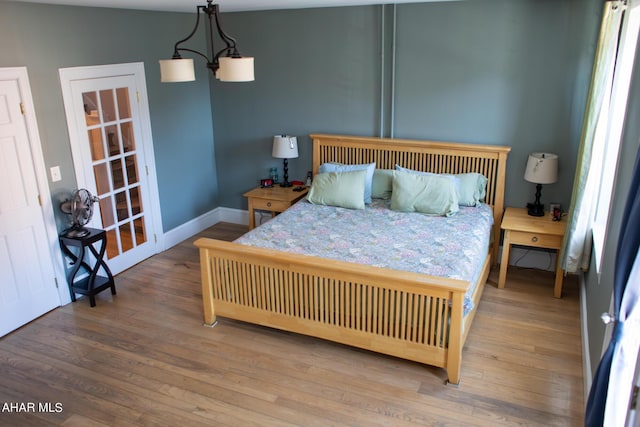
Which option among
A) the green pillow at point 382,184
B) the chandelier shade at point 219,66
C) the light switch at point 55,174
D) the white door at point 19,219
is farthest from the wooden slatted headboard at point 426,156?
the white door at point 19,219

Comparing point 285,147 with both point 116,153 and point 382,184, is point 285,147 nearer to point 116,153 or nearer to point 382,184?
point 382,184

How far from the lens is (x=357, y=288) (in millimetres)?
3324

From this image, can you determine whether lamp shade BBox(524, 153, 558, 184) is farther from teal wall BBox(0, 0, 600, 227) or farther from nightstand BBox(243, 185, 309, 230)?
nightstand BBox(243, 185, 309, 230)

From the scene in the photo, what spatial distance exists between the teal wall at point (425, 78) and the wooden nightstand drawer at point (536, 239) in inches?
22.5

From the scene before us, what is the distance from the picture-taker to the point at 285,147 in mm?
5316

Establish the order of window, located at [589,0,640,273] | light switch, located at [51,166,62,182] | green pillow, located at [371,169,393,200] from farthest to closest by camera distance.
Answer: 1. green pillow, located at [371,169,393,200]
2. light switch, located at [51,166,62,182]
3. window, located at [589,0,640,273]

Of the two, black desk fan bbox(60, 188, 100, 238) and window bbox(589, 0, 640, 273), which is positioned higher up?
window bbox(589, 0, 640, 273)

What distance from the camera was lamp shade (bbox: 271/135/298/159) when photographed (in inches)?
209

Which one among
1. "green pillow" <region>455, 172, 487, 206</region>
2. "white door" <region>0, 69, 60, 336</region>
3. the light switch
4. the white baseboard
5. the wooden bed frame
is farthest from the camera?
the white baseboard

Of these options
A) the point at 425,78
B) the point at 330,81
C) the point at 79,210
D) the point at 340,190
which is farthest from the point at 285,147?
the point at 79,210

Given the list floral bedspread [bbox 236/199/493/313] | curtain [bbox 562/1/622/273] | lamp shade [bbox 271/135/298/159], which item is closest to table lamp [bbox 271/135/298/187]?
lamp shade [bbox 271/135/298/159]

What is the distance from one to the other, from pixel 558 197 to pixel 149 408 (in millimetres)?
3769

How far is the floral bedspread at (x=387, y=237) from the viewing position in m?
3.57

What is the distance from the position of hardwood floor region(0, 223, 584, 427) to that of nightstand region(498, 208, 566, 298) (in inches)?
8.9
